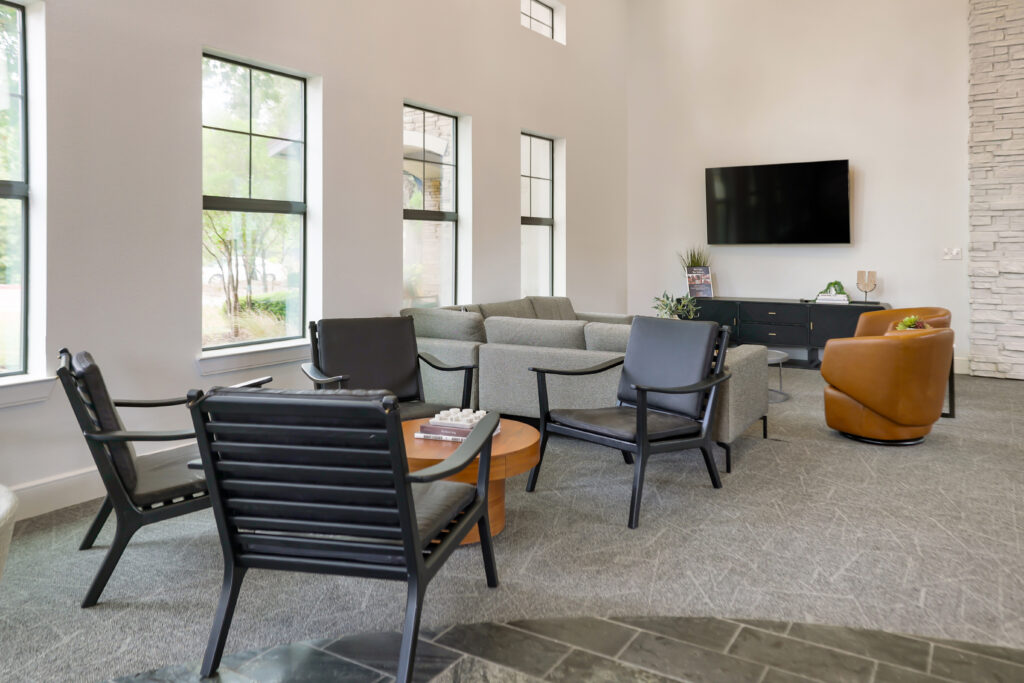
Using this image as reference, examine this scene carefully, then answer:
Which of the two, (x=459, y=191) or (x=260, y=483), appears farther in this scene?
(x=459, y=191)

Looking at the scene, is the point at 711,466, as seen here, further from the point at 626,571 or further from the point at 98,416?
the point at 98,416

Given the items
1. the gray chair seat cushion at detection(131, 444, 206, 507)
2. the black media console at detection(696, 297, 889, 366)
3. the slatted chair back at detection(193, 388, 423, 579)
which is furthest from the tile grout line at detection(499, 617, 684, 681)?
the black media console at detection(696, 297, 889, 366)

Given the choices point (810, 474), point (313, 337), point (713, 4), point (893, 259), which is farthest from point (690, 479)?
point (713, 4)

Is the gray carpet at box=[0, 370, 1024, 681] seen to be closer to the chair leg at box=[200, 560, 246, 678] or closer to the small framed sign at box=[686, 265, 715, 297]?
the chair leg at box=[200, 560, 246, 678]

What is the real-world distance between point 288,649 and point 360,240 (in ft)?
11.4

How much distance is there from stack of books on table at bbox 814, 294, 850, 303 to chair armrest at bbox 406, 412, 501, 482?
237 inches

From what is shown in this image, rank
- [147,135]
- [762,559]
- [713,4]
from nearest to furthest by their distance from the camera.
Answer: [762,559]
[147,135]
[713,4]

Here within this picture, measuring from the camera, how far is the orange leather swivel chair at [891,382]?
15.0 feet

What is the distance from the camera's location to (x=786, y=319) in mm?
7867

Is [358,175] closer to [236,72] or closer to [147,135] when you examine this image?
[236,72]

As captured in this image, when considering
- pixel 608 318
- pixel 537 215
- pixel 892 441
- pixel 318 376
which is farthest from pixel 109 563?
pixel 537 215

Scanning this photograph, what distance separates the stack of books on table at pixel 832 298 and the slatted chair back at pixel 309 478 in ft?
21.9

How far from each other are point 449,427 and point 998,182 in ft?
20.8

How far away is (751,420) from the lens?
4645mm
